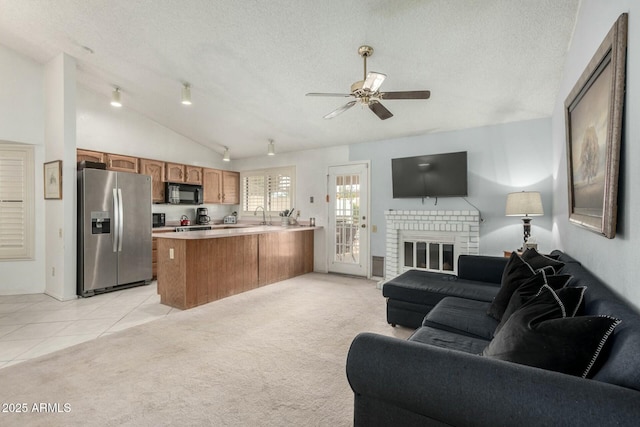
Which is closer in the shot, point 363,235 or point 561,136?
point 561,136

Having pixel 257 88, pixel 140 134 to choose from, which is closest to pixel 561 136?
pixel 257 88

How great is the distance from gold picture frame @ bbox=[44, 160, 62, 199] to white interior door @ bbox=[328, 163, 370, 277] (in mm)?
4012

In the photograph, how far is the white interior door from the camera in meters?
5.31

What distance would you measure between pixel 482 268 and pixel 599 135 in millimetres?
1838

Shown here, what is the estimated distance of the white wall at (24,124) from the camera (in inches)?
162

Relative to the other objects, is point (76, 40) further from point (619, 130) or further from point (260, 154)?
point (619, 130)

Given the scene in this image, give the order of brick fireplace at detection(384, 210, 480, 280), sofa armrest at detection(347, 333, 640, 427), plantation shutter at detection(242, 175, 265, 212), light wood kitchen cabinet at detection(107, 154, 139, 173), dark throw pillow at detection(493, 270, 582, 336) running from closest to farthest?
sofa armrest at detection(347, 333, 640, 427)
dark throw pillow at detection(493, 270, 582, 336)
brick fireplace at detection(384, 210, 480, 280)
light wood kitchen cabinet at detection(107, 154, 139, 173)
plantation shutter at detection(242, 175, 265, 212)

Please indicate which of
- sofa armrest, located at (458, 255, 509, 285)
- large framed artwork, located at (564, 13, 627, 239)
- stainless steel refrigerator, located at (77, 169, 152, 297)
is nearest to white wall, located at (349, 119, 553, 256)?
sofa armrest, located at (458, 255, 509, 285)

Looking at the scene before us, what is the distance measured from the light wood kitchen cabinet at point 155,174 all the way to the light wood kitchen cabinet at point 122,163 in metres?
0.11

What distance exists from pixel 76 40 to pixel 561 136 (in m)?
5.58

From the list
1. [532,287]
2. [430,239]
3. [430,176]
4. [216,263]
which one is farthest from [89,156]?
[532,287]

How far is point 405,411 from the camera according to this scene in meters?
1.17

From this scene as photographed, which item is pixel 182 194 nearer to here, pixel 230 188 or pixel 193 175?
pixel 193 175

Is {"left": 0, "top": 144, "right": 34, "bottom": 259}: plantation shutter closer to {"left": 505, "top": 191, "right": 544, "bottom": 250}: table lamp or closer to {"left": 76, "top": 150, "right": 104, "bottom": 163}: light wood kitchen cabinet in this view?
{"left": 76, "top": 150, "right": 104, "bottom": 163}: light wood kitchen cabinet
